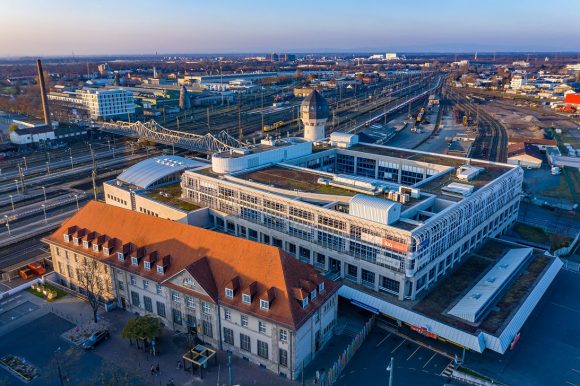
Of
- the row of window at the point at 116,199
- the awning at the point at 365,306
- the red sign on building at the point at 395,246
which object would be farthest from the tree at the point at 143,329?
the row of window at the point at 116,199

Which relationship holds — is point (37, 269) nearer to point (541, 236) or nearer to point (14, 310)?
point (14, 310)

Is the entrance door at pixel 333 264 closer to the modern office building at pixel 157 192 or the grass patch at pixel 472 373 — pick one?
the grass patch at pixel 472 373

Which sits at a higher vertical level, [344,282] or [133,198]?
[133,198]

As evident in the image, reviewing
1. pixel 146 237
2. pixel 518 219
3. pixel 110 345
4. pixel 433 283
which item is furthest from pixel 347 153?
pixel 110 345

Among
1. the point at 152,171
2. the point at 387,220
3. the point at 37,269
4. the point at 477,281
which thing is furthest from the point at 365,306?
the point at 152,171

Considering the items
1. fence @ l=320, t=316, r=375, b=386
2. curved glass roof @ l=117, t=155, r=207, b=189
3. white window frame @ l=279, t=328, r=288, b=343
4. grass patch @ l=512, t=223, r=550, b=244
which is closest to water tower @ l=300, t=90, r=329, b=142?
curved glass roof @ l=117, t=155, r=207, b=189

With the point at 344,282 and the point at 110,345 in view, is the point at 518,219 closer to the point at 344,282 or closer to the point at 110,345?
the point at 344,282
